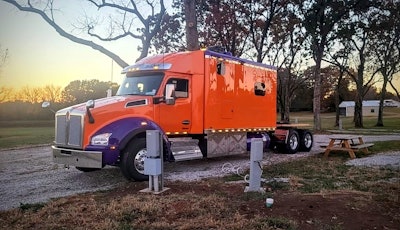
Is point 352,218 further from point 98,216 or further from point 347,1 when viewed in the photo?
point 347,1

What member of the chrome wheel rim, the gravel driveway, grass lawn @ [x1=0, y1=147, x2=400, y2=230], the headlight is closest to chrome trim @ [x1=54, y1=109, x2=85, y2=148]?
the headlight

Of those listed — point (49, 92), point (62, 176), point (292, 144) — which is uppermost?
point (49, 92)

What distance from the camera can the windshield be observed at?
407 inches

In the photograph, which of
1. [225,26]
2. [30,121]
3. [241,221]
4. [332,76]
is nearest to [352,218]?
[241,221]

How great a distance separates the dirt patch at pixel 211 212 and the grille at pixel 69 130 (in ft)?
6.42

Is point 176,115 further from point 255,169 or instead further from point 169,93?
point 255,169

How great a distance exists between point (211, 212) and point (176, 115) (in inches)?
202

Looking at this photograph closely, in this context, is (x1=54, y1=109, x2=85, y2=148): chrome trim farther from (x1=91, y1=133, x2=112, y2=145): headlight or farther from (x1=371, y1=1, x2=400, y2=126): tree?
(x1=371, y1=1, x2=400, y2=126): tree

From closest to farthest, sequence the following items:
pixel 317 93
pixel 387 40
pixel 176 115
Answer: pixel 176 115
pixel 317 93
pixel 387 40

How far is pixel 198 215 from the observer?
572 cm

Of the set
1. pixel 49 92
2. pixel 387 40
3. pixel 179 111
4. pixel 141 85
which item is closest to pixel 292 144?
pixel 179 111

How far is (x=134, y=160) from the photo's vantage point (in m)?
8.96

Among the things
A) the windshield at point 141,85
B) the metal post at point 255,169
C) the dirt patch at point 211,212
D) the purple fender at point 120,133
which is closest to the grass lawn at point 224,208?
the dirt patch at point 211,212

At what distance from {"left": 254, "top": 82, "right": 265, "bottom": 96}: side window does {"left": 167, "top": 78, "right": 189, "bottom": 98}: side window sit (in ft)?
11.3
